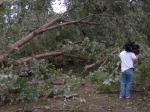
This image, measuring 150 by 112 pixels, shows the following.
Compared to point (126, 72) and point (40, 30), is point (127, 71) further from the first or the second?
point (40, 30)

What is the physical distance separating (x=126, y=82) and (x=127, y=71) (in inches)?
9.7

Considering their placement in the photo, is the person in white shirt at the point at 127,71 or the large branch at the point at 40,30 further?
the large branch at the point at 40,30

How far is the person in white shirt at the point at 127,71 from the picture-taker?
8922mm

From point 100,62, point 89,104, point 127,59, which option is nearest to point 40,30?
point 100,62

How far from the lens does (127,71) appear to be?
895 centimetres

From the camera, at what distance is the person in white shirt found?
892cm

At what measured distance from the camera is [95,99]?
28.9 feet

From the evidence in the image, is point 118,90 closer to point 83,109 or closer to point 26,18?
Result: point 83,109

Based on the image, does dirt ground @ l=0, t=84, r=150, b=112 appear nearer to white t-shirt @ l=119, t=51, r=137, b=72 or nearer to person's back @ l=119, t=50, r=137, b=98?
person's back @ l=119, t=50, r=137, b=98

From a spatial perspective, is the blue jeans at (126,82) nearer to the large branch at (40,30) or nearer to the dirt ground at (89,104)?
the dirt ground at (89,104)

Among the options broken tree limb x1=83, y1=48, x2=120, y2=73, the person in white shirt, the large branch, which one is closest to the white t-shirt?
the person in white shirt

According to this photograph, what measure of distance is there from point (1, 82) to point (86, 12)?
5076 mm

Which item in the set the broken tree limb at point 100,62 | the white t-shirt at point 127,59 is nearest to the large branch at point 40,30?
the broken tree limb at point 100,62

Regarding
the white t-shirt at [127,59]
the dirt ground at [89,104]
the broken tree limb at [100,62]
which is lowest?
the dirt ground at [89,104]
